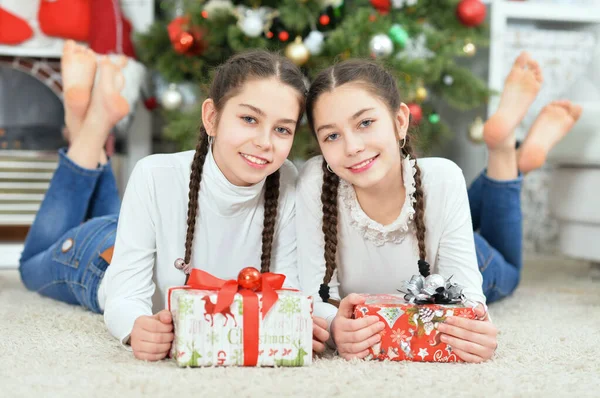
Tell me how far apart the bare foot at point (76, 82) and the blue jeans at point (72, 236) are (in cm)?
10

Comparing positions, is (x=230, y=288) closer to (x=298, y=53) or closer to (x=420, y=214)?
(x=420, y=214)

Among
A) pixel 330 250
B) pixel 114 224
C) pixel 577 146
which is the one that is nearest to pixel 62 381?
pixel 330 250

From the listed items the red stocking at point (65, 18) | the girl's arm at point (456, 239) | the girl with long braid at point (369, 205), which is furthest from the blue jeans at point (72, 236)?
the red stocking at point (65, 18)

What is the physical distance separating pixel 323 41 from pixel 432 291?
1.31 meters

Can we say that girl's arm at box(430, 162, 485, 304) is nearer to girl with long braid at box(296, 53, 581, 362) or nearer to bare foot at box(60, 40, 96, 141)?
girl with long braid at box(296, 53, 581, 362)

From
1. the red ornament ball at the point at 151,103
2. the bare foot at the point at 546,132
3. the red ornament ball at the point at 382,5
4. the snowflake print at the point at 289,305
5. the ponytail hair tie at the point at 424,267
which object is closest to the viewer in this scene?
the snowflake print at the point at 289,305

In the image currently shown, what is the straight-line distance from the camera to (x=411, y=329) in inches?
42.8

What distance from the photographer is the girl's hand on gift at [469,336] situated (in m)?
1.08

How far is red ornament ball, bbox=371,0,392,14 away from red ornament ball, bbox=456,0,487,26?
278 mm

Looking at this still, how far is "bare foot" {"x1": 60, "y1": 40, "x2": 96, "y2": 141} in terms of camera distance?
181 centimetres

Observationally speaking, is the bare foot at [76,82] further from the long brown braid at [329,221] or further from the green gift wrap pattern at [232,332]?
the green gift wrap pattern at [232,332]

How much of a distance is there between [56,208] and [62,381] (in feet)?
2.88

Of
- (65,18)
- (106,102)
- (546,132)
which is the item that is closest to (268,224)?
(106,102)

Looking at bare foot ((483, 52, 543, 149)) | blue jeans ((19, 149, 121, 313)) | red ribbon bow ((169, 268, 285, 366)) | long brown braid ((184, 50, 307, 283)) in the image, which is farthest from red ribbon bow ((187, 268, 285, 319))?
bare foot ((483, 52, 543, 149))
